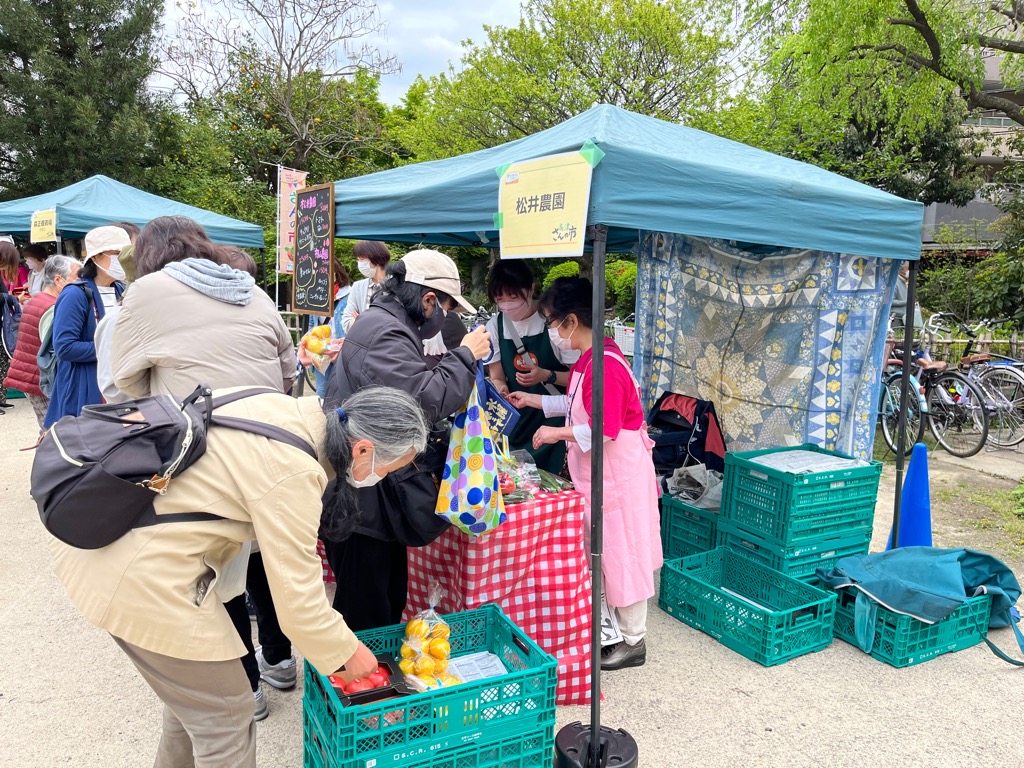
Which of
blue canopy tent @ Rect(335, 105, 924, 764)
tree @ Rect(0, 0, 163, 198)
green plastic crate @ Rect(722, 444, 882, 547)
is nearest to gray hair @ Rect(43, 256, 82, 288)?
blue canopy tent @ Rect(335, 105, 924, 764)

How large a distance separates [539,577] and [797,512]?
138 cm

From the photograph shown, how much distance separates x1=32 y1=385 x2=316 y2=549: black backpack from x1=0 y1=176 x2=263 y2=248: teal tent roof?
694cm

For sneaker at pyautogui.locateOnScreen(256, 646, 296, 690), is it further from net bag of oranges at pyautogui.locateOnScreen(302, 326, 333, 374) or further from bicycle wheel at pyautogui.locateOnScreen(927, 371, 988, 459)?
bicycle wheel at pyautogui.locateOnScreen(927, 371, 988, 459)

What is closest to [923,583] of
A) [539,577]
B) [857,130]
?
[539,577]

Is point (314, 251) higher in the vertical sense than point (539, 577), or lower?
higher

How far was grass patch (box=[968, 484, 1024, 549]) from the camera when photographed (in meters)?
4.83

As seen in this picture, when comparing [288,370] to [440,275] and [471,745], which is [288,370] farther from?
[471,745]

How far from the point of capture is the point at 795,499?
3324mm

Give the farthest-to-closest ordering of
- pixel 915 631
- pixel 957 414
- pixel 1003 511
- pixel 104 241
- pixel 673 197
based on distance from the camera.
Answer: pixel 957 414, pixel 1003 511, pixel 104 241, pixel 915 631, pixel 673 197

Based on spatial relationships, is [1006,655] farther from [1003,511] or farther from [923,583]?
[1003,511]

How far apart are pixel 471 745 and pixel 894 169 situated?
17.3 meters

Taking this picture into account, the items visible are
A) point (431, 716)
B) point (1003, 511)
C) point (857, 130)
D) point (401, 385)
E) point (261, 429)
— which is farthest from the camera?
point (857, 130)

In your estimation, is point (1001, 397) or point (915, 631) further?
point (1001, 397)

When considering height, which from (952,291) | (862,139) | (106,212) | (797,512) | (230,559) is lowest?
(797,512)
